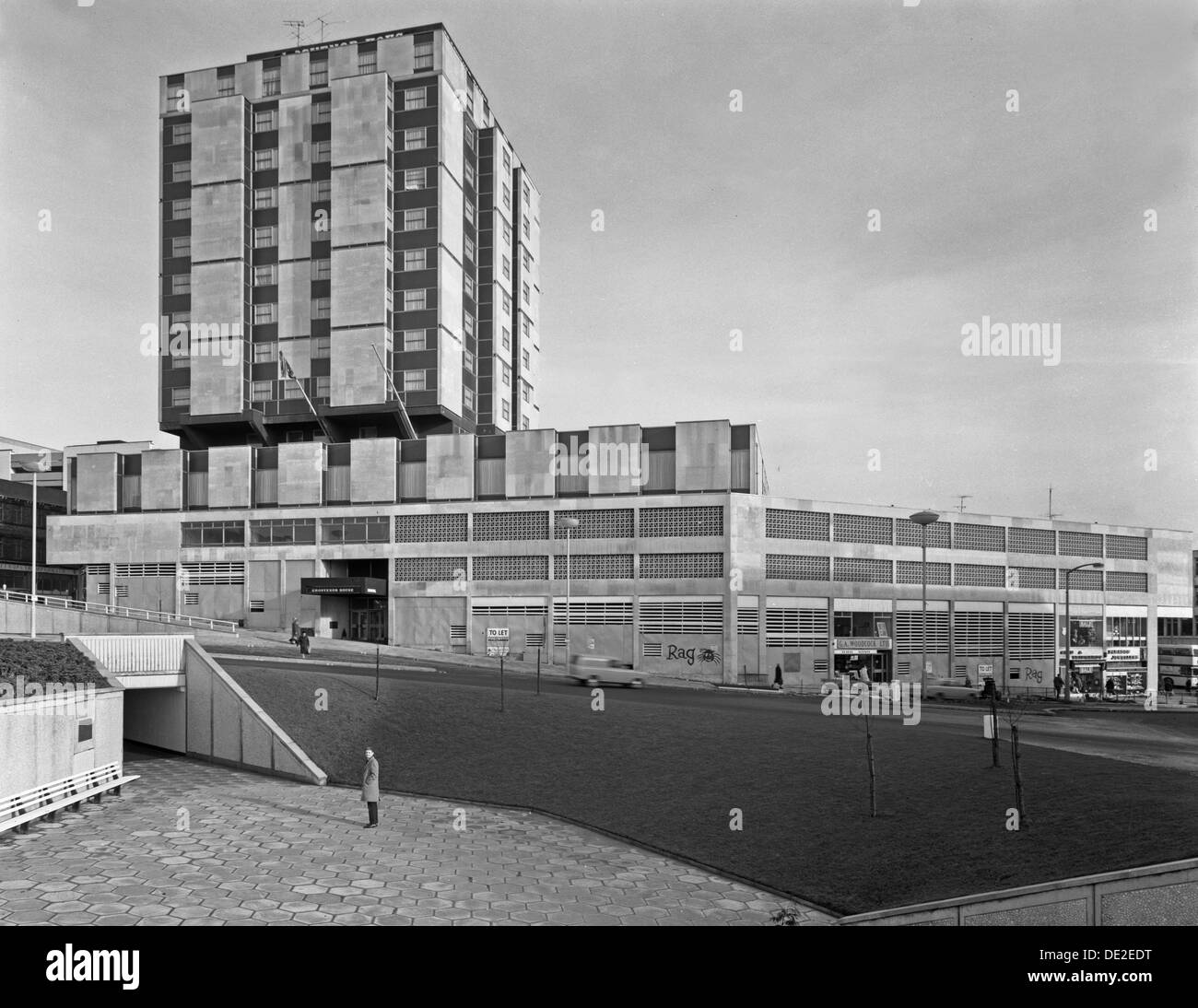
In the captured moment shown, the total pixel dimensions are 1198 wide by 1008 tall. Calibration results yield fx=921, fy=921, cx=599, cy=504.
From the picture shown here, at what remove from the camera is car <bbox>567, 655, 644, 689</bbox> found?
47375 millimetres

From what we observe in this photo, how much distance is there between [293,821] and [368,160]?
7107 cm

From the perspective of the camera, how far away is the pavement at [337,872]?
50.3 ft

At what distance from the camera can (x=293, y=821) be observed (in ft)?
73.3

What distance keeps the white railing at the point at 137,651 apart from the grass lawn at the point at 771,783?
2.26 m

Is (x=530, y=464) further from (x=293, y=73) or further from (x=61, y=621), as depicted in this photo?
(x=293, y=73)

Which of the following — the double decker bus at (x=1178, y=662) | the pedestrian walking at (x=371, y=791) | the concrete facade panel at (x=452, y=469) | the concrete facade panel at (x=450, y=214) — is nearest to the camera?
the pedestrian walking at (x=371, y=791)

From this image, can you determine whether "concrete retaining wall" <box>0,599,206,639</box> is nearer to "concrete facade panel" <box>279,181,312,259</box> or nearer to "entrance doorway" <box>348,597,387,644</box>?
"entrance doorway" <box>348,597,387,644</box>

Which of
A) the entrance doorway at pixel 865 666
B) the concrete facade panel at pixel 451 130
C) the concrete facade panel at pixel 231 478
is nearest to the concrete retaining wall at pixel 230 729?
the concrete facade panel at pixel 231 478

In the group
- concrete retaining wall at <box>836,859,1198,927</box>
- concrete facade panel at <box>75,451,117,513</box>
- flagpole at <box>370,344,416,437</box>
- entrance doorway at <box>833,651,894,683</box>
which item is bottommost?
entrance doorway at <box>833,651,894,683</box>

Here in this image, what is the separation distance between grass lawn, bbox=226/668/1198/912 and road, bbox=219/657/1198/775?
1.49 meters

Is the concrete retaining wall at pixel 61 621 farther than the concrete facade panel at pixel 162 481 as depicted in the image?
No

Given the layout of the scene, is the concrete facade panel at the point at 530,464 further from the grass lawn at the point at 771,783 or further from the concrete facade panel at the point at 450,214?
the grass lawn at the point at 771,783

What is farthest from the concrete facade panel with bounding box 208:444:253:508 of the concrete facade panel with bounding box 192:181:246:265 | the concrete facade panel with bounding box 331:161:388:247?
the concrete facade panel with bounding box 331:161:388:247

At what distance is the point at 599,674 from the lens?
47500 mm
